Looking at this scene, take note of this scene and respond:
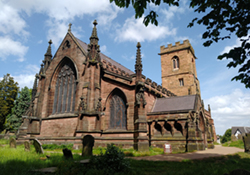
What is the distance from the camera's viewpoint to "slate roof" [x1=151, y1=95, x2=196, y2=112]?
19.9m

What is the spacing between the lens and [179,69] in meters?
40.7

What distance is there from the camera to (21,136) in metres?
21.5

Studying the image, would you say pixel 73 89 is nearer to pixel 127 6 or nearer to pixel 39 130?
pixel 39 130

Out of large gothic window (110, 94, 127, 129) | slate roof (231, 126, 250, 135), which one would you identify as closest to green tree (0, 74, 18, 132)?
large gothic window (110, 94, 127, 129)

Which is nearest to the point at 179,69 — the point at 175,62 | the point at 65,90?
the point at 175,62

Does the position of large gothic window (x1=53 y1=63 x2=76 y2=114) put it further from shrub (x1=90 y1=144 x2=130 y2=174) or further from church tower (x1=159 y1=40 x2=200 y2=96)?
church tower (x1=159 y1=40 x2=200 y2=96)

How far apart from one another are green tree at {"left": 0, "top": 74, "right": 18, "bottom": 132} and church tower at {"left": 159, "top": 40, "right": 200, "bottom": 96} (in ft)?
120

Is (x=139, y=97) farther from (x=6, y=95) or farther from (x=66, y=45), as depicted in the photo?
(x=6, y=95)

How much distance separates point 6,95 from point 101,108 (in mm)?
37818

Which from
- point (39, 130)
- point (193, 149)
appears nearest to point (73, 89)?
point (39, 130)

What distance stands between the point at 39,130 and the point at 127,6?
19049 millimetres

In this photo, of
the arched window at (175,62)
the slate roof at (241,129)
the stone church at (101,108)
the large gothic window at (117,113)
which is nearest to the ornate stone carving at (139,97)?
the stone church at (101,108)

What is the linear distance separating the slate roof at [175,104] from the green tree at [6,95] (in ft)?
123

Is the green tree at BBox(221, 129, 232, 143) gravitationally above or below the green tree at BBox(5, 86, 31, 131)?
below
